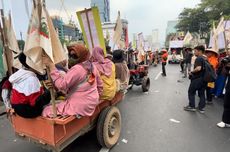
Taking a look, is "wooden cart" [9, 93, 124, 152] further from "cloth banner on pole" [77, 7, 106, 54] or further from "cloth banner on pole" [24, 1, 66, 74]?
"cloth banner on pole" [77, 7, 106, 54]

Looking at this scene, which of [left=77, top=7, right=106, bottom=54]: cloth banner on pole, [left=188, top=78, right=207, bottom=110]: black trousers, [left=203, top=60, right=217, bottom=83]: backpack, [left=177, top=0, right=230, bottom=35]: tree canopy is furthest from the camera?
[left=177, top=0, right=230, bottom=35]: tree canopy

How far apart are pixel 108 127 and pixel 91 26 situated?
262 cm

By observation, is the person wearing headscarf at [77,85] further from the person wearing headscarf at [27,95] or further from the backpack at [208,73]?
the backpack at [208,73]

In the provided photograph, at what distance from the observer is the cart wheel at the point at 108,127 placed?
3.52 m

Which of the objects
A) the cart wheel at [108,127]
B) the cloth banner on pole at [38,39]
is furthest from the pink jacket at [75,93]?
the cart wheel at [108,127]

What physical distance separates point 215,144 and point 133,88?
5.66 metres

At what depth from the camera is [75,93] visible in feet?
10.0

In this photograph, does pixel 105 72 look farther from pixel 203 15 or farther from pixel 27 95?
pixel 203 15

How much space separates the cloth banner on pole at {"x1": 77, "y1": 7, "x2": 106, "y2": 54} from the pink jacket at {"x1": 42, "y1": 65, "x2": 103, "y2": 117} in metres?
2.23

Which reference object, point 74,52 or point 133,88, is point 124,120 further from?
point 133,88

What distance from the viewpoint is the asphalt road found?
12.5ft

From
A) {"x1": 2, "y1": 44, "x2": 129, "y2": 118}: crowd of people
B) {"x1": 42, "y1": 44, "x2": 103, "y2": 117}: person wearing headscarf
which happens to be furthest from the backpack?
{"x1": 42, "y1": 44, "x2": 103, "y2": 117}: person wearing headscarf

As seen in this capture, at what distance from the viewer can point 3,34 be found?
4.17m

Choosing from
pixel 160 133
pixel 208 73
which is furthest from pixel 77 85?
pixel 208 73
